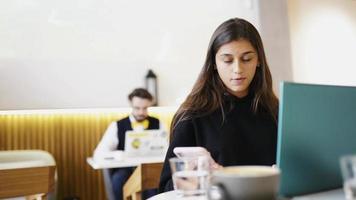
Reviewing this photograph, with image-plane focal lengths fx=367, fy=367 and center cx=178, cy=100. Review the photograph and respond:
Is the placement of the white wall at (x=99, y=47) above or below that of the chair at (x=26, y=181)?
above

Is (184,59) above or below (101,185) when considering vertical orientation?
above

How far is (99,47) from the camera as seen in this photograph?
4.27 metres

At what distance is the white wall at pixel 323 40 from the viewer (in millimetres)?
4758

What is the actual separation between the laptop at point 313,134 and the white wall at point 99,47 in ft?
11.9

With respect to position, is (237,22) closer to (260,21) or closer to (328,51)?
(260,21)

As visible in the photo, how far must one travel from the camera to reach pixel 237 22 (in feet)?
4.37

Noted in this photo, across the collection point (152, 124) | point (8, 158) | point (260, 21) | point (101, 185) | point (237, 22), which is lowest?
point (101, 185)

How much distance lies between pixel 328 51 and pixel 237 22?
4.17 meters

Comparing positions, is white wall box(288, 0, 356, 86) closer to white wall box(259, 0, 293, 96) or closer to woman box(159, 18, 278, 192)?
white wall box(259, 0, 293, 96)

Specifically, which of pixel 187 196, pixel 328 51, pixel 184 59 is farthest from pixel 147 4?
pixel 187 196

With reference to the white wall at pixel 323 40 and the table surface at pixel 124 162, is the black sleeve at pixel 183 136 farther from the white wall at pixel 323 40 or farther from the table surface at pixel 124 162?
the white wall at pixel 323 40

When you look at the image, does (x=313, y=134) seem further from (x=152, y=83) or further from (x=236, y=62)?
(x=152, y=83)

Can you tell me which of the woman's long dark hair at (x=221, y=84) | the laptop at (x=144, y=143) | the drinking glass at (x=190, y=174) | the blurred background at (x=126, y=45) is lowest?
the laptop at (x=144, y=143)

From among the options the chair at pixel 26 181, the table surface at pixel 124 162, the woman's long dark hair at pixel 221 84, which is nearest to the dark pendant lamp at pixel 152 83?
the table surface at pixel 124 162
